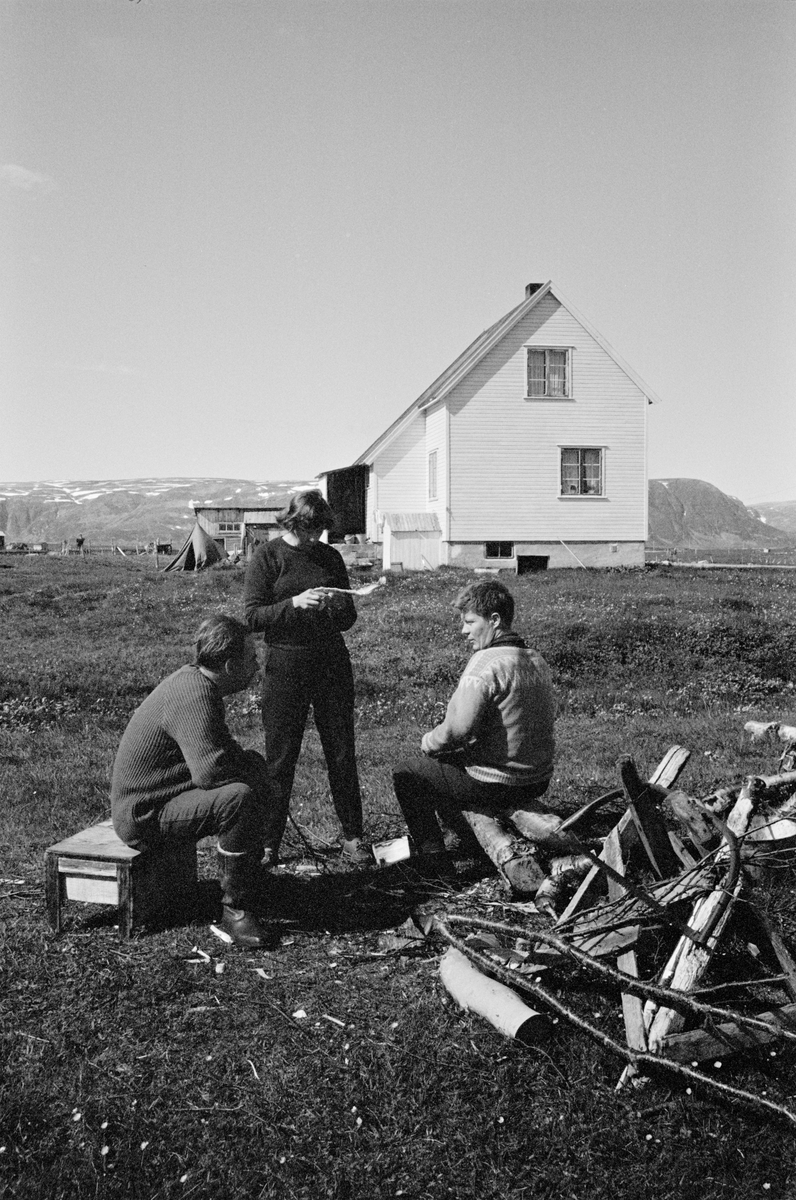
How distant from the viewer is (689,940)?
3.94 m

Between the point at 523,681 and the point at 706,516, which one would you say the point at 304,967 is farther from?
the point at 706,516

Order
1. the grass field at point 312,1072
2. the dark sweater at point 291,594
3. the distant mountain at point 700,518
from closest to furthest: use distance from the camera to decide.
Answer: the grass field at point 312,1072
the dark sweater at point 291,594
the distant mountain at point 700,518

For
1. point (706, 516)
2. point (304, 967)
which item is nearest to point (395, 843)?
point (304, 967)

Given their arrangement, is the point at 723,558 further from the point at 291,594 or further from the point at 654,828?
the point at 654,828

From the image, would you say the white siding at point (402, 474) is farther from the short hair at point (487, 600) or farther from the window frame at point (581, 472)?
the short hair at point (487, 600)

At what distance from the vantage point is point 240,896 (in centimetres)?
493

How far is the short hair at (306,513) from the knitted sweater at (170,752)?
1406mm

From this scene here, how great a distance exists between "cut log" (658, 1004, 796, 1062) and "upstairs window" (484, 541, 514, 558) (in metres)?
26.0

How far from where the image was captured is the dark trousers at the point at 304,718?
6.01m

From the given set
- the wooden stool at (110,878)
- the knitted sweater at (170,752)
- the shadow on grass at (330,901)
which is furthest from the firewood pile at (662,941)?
the wooden stool at (110,878)

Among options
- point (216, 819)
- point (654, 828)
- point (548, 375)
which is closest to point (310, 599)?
point (216, 819)

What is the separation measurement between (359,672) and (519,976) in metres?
8.79

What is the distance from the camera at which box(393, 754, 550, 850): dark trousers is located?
17.7 feet

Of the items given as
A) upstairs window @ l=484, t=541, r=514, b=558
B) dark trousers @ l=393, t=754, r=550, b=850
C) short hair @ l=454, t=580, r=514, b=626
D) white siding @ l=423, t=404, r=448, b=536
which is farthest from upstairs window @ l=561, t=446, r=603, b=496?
short hair @ l=454, t=580, r=514, b=626
